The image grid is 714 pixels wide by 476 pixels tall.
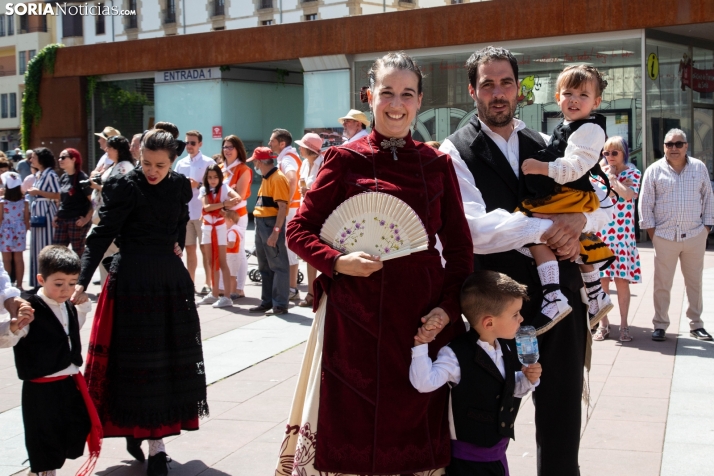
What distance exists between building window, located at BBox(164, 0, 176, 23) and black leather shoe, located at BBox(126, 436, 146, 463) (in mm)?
47303

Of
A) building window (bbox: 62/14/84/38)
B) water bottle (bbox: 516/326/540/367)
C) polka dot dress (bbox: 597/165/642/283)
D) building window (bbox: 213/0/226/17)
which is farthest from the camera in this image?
building window (bbox: 62/14/84/38)

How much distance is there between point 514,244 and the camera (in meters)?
3.34

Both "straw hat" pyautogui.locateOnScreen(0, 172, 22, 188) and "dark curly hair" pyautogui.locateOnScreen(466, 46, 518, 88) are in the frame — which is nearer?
Result: "dark curly hair" pyautogui.locateOnScreen(466, 46, 518, 88)

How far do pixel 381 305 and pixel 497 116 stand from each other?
3.09ft

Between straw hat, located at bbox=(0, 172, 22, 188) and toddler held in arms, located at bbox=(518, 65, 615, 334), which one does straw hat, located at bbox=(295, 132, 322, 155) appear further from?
toddler held in arms, located at bbox=(518, 65, 615, 334)

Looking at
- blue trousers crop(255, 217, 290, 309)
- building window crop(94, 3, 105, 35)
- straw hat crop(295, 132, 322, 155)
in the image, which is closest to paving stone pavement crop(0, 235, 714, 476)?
blue trousers crop(255, 217, 290, 309)

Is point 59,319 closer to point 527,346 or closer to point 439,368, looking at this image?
point 439,368

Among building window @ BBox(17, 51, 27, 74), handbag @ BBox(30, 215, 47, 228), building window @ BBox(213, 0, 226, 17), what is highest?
building window @ BBox(213, 0, 226, 17)

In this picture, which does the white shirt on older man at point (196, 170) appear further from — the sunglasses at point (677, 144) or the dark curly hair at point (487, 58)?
the dark curly hair at point (487, 58)

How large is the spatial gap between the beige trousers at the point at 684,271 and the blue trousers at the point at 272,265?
12.9ft

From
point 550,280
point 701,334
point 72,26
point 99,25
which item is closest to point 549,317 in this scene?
point 550,280

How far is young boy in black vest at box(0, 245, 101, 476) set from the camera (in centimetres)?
422

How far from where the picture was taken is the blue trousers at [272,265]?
9578 mm

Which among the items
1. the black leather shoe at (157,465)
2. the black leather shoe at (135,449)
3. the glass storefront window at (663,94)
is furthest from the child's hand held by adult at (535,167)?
the glass storefront window at (663,94)
